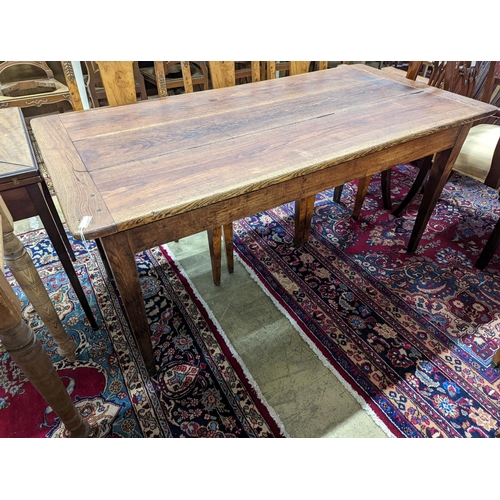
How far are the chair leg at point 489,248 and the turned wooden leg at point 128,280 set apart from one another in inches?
63.5

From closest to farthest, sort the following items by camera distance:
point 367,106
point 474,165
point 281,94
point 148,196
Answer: point 148,196 < point 367,106 < point 281,94 < point 474,165

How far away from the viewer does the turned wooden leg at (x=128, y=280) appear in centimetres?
86

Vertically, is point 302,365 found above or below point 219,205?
below

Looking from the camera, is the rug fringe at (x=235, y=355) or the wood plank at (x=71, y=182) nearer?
the wood plank at (x=71, y=182)

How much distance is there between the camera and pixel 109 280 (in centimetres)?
170

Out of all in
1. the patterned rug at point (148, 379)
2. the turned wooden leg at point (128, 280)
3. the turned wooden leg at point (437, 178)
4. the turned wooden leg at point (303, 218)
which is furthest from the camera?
the turned wooden leg at point (303, 218)

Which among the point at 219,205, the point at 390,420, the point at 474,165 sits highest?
the point at 219,205

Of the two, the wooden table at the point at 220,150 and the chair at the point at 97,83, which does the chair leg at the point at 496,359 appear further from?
the chair at the point at 97,83

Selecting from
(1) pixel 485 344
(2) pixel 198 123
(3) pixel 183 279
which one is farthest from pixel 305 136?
(1) pixel 485 344

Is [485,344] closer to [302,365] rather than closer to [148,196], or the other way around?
[302,365]

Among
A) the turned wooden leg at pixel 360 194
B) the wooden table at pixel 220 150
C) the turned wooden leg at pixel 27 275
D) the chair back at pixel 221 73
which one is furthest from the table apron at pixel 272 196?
the chair back at pixel 221 73

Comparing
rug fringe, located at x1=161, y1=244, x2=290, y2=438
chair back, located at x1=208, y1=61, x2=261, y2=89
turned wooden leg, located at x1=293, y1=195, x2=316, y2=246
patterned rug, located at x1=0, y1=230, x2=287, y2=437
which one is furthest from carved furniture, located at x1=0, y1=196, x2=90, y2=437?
turned wooden leg, located at x1=293, y1=195, x2=316, y2=246

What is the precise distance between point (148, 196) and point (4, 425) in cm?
97

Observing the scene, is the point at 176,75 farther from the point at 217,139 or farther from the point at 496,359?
the point at 496,359
